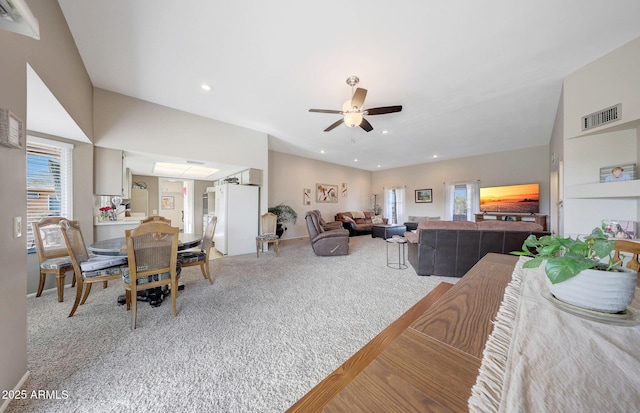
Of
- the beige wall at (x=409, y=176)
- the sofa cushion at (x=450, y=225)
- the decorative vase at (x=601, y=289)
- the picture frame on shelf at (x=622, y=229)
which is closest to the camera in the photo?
the decorative vase at (x=601, y=289)

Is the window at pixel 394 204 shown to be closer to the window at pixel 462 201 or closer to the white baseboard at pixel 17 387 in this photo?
the window at pixel 462 201

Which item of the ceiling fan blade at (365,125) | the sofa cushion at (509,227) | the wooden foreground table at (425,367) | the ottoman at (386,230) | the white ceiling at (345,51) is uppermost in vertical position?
the white ceiling at (345,51)

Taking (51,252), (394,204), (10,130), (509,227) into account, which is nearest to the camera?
(10,130)

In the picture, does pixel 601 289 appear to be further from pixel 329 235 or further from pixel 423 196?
pixel 423 196

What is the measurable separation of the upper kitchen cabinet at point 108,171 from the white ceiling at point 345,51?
3.29ft

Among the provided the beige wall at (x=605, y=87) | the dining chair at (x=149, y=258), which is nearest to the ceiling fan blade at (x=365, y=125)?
the beige wall at (x=605, y=87)

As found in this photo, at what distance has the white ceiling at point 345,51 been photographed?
6.43 ft

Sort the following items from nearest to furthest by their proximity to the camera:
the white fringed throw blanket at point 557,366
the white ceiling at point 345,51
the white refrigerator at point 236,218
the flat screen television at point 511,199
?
the white fringed throw blanket at point 557,366, the white ceiling at point 345,51, the white refrigerator at point 236,218, the flat screen television at point 511,199

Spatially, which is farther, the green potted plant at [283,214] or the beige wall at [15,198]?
the green potted plant at [283,214]

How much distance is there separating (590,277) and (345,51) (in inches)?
106

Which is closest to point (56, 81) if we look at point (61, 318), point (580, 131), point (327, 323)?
point (61, 318)

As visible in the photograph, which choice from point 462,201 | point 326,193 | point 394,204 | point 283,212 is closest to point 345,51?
point 283,212

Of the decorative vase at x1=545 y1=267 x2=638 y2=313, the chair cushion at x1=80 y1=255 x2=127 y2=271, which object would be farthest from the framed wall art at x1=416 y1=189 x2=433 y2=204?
the chair cushion at x1=80 y1=255 x2=127 y2=271

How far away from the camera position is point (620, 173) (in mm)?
2463
